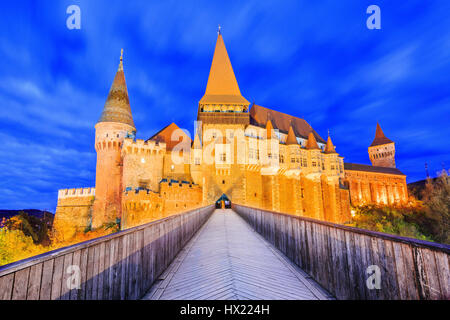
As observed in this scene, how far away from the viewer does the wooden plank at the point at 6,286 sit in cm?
166

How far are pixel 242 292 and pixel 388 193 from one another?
A: 2359 inches

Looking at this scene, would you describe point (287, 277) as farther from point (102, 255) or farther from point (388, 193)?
point (388, 193)

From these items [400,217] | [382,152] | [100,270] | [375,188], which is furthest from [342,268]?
[382,152]

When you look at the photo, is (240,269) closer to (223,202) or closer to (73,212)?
(223,202)

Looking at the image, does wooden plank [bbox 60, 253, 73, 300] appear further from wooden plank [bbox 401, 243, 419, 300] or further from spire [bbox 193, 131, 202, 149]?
spire [bbox 193, 131, 202, 149]

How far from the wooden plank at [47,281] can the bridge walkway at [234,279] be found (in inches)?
84.2

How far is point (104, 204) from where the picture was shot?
31406mm

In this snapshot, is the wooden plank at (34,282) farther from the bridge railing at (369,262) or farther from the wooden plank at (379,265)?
the wooden plank at (379,265)

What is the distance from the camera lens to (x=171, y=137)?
36.8 m

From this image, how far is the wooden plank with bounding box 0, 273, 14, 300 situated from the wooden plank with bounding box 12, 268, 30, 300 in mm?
30

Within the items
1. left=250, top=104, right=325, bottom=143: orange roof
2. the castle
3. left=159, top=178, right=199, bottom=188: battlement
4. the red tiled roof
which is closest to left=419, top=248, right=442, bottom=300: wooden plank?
the castle

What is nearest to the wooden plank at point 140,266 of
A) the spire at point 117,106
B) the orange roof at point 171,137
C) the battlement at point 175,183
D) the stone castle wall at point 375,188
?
the battlement at point 175,183

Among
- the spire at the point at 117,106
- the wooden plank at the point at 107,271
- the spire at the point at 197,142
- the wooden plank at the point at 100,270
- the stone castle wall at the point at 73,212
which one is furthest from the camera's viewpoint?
the spire at the point at 197,142
